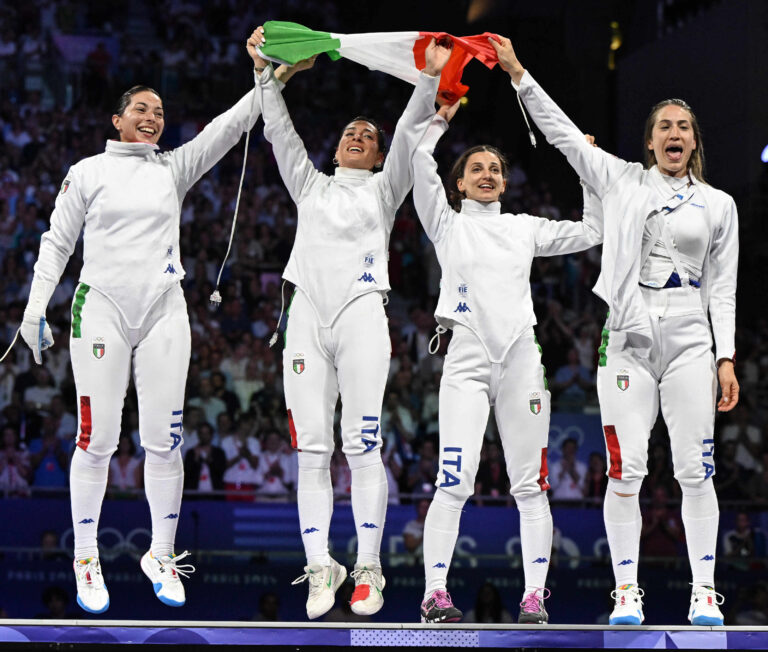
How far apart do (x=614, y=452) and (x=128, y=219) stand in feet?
7.53

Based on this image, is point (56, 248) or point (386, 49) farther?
point (386, 49)

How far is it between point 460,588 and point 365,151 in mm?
3707

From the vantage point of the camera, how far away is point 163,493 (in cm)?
496

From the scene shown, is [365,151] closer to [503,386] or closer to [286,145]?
[286,145]

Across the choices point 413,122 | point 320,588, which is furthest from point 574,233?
point 320,588

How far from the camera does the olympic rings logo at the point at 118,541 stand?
25.0 ft

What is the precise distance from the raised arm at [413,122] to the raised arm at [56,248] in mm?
1358

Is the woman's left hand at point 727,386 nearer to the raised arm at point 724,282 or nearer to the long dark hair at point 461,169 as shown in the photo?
the raised arm at point 724,282

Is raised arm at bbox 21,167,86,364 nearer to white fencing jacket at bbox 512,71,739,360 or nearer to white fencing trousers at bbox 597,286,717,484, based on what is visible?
white fencing jacket at bbox 512,71,739,360

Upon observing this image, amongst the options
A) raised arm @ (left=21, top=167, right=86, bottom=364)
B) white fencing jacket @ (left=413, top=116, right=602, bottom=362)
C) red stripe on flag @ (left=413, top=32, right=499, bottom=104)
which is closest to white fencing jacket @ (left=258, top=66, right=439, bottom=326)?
white fencing jacket @ (left=413, top=116, right=602, bottom=362)

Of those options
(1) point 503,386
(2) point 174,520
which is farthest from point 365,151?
(2) point 174,520

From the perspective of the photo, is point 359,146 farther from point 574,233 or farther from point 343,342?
point 574,233

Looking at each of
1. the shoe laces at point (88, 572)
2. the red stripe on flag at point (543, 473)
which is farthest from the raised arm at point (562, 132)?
the shoe laces at point (88, 572)

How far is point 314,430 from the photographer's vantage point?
188 inches
